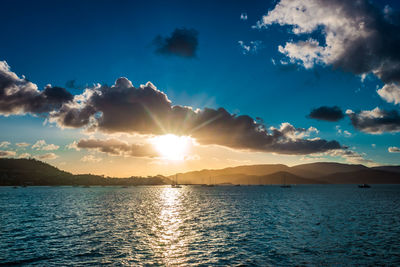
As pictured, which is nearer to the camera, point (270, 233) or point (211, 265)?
point (211, 265)

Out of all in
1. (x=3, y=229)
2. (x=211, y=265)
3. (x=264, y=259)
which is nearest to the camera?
(x=211, y=265)

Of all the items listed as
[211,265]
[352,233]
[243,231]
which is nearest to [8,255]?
[211,265]

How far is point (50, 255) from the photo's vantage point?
33.3m

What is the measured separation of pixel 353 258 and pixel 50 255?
125 ft

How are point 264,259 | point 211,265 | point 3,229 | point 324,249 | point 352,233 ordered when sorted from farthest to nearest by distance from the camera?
point 3,229 → point 352,233 → point 324,249 → point 264,259 → point 211,265

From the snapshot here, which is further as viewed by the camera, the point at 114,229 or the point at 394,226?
the point at 394,226

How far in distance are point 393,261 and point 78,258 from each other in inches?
1485

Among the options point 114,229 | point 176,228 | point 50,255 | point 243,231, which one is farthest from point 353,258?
point 114,229

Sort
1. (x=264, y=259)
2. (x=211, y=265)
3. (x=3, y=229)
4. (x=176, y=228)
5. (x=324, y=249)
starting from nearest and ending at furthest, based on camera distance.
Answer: (x=211, y=265), (x=264, y=259), (x=324, y=249), (x=3, y=229), (x=176, y=228)

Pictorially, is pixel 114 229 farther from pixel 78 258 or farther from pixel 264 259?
pixel 264 259

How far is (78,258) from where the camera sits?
32156 mm

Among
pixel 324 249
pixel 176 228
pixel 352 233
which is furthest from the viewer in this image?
pixel 176 228

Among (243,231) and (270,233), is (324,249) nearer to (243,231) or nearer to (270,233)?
(270,233)

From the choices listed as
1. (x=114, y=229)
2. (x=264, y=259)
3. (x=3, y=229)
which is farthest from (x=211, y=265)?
(x=3, y=229)
